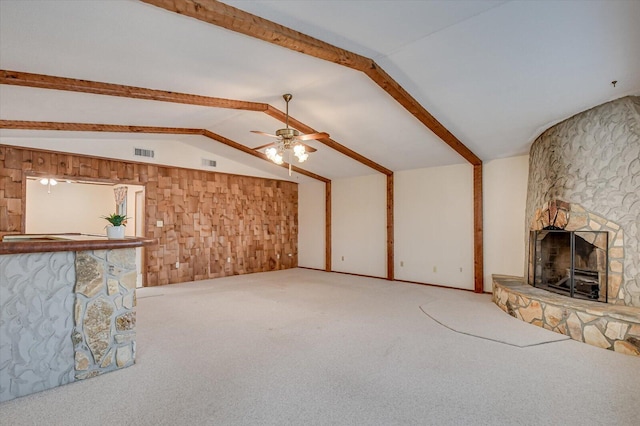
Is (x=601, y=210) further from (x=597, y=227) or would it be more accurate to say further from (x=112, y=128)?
(x=112, y=128)

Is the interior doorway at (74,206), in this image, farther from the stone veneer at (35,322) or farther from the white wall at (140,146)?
the stone veneer at (35,322)

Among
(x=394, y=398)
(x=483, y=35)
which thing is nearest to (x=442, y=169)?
(x=483, y=35)

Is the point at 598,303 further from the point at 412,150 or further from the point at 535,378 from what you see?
the point at 412,150

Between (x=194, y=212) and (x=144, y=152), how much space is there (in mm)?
1603

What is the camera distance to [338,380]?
2547 mm

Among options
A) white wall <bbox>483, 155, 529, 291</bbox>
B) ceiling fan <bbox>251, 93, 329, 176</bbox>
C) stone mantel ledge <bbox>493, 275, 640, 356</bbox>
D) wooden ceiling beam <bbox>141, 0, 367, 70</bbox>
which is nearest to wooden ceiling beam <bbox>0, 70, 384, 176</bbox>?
ceiling fan <bbox>251, 93, 329, 176</bbox>

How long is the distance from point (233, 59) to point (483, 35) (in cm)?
238

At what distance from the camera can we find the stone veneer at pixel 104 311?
2.56 meters

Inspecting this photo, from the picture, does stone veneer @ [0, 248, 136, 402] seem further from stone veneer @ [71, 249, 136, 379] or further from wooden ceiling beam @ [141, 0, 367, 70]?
wooden ceiling beam @ [141, 0, 367, 70]

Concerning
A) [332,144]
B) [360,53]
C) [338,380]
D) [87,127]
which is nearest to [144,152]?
[87,127]

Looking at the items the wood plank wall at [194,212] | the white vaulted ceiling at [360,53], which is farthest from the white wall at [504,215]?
the wood plank wall at [194,212]

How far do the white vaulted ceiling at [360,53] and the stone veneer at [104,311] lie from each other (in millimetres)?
1742

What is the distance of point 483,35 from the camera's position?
2.86 m

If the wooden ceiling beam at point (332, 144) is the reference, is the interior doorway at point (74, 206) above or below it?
below
